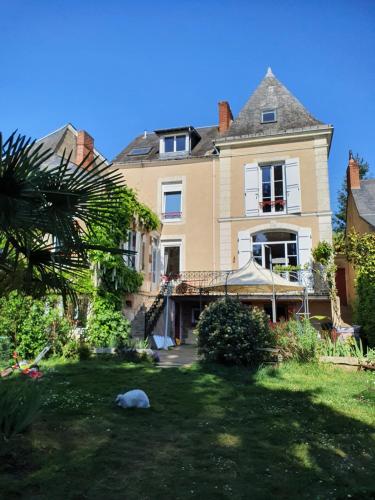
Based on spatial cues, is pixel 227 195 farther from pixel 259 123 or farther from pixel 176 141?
pixel 176 141

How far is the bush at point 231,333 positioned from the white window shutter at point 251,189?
8608 mm

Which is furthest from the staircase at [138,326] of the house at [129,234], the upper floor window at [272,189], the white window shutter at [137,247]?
the upper floor window at [272,189]

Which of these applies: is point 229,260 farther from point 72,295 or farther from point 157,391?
point 72,295

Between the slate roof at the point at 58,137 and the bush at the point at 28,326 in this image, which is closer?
the bush at the point at 28,326

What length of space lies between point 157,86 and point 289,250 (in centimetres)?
881

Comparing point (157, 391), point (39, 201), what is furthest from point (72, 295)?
point (157, 391)

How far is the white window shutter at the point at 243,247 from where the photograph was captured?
16250 mm

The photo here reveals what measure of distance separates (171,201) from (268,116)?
19.0 feet

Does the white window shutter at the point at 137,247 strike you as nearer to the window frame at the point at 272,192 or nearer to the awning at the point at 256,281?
the awning at the point at 256,281

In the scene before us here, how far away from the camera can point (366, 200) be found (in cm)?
1512

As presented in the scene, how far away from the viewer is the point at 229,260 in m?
16.4

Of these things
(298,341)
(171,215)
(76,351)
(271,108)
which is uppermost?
(271,108)

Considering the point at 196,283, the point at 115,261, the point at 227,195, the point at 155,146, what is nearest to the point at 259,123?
the point at 227,195

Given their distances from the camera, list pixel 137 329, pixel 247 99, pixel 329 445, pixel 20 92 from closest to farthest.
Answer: pixel 329 445 < pixel 20 92 < pixel 137 329 < pixel 247 99
